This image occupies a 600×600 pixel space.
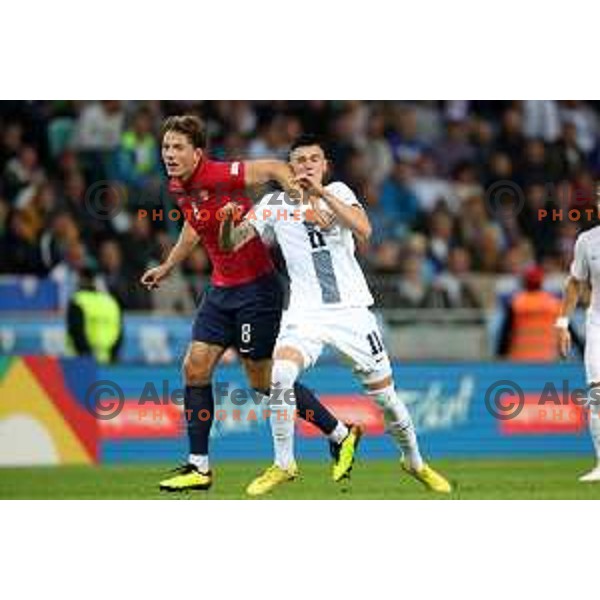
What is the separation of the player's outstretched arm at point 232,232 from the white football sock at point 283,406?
0.80m

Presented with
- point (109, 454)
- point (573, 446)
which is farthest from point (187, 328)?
point (573, 446)

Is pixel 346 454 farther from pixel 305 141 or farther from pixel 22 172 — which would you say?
pixel 22 172

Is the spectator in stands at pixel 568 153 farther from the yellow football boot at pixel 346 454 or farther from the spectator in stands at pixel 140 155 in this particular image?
the yellow football boot at pixel 346 454

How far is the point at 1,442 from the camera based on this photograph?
15.8m

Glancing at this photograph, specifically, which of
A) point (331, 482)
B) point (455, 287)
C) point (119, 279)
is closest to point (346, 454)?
point (331, 482)

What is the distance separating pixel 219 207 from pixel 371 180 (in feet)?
29.2

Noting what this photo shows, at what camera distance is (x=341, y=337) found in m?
11.4

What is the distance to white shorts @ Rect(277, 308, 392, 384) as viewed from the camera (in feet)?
37.3

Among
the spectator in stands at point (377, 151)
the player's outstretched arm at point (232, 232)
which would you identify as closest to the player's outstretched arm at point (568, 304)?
the player's outstretched arm at point (232, 232)

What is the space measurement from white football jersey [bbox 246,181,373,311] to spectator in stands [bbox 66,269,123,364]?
554cm

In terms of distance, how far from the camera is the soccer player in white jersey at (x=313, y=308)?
11281 mm

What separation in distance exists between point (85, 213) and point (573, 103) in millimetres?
6156

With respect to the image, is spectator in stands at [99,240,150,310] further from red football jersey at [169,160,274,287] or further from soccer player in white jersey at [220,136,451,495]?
soccer player in white jersey at [220,136,451,495]

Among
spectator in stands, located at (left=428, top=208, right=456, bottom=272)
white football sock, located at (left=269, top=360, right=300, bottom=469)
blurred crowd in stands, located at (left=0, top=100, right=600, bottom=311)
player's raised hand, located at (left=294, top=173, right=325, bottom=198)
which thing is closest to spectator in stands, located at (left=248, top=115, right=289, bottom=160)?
blurred crowd in stands, located at (left=0, top=100, right=600, bottom=311)
